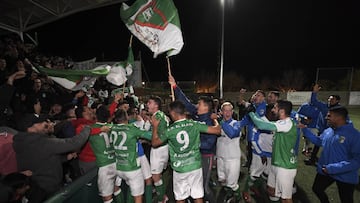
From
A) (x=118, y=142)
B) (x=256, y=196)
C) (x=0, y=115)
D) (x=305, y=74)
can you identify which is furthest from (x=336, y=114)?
(x=305, y=74)

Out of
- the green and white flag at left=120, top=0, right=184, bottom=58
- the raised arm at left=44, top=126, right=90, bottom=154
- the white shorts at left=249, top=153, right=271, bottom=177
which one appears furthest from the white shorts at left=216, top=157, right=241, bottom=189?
the raised arm at left=44, top=126, right=90, bottom=154

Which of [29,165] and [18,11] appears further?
[18,11]

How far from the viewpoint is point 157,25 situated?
5.16 meters

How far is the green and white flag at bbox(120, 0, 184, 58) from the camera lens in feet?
16.4

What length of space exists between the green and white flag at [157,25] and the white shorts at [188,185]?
103 inches

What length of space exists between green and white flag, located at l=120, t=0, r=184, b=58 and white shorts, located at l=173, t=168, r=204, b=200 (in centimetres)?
262

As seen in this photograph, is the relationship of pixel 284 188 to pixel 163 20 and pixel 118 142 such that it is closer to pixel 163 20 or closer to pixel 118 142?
pixel 118 142

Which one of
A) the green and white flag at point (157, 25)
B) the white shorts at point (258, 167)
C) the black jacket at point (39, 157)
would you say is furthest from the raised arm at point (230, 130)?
the black jacket at point (39, 157)

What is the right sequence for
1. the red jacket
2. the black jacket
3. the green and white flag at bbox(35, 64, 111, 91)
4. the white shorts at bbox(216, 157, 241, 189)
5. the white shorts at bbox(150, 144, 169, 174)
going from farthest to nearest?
1. the green and white flag at bbox(35, 64, 111, 91)
2. the white shorts at bbox(150, 144, 169, 174)
3. the white shorts at bbox(216, 157, 241, 189)
4. the red jacket
5. the black jacket

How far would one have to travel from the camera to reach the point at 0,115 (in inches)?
175

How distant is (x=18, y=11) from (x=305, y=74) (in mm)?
54323

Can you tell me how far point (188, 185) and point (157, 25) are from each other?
11.6ft

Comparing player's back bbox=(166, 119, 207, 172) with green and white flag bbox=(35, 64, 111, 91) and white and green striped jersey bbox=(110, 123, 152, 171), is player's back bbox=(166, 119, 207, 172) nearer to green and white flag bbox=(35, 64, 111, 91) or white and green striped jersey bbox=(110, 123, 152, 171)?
white and green striped jersey bbox=(110, 123, 152, 171)

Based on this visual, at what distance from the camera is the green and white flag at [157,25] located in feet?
16.4
